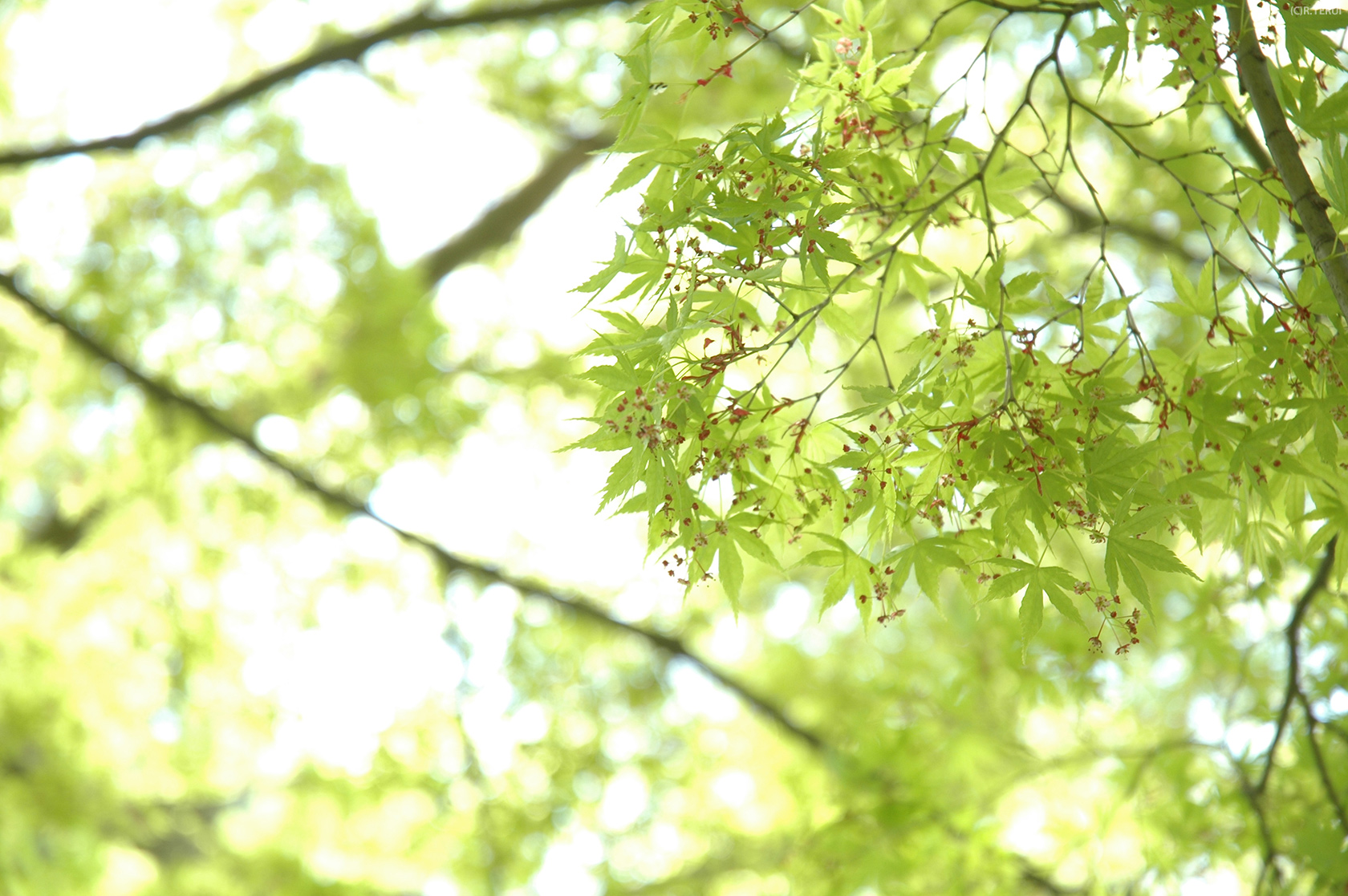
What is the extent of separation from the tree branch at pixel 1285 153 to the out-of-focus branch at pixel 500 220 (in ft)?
16.0

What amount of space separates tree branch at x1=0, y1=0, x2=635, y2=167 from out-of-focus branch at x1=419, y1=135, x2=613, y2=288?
7.46 ft

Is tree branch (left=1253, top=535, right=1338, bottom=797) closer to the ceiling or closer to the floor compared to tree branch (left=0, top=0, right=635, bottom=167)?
closer to the floor

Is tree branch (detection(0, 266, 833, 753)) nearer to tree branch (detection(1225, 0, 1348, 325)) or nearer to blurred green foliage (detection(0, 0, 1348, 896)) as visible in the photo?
blurred green foliage (detection(0, 0, 1348, 896))

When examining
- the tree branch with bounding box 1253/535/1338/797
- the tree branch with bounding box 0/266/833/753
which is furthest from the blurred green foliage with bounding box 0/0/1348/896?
the tree branch with bounding box 1253/535/1338/797

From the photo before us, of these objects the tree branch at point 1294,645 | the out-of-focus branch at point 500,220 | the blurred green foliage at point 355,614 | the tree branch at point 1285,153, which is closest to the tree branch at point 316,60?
the blurred green foliage at point 355,614

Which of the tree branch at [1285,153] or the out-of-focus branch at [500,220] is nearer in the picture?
the tree branch at [1285,153]

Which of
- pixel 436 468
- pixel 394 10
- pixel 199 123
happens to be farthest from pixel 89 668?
pixel 394 10

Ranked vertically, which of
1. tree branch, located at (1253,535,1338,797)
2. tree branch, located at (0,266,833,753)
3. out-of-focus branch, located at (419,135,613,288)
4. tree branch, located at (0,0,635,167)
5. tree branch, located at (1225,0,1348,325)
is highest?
out-of-focus branch, located at (419,135,613,288)

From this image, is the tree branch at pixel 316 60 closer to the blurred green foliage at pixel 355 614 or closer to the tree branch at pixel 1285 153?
the blurred green foliage at pixel 355 614

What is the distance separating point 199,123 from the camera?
12.3ft

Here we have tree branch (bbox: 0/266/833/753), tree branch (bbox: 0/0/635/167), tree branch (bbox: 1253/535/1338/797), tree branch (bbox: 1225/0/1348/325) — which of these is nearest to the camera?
tree branch (bbox: 1225/0/1348/325)

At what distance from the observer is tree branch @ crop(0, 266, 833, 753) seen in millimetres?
3434

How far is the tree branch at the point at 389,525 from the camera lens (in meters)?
3.43

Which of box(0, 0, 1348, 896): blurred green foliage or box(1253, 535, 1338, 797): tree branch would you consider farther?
box(0, 0, 1348, 896): blurred green foliage
